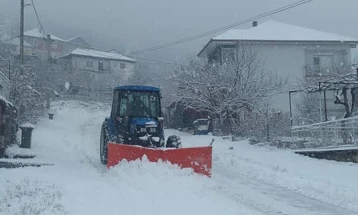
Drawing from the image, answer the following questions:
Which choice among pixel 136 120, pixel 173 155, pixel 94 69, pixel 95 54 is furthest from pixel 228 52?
pixel 95 54

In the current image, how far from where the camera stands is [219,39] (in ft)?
97.0

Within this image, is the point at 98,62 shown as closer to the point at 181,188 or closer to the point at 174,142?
the point at 174,142

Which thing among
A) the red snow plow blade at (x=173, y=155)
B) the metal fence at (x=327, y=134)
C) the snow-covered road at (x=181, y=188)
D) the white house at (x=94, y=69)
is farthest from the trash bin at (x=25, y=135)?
the white house at (x=94, y=69)

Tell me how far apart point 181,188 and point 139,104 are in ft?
15.3

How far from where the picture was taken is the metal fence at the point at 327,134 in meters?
14.5

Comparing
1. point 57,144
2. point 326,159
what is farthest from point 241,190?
point 57,144

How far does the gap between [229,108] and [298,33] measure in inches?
506

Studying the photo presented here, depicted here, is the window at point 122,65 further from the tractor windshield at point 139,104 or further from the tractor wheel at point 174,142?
the tractor wheel at point 174,142

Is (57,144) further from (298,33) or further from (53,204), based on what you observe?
(298,33)

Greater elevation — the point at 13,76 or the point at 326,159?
the point at 13,76

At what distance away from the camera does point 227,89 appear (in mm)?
23953

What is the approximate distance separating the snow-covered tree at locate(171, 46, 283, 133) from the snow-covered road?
990 centimetres

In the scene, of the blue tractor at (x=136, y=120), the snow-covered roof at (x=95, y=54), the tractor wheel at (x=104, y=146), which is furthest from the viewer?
the snow-covered roof at (x=95, y=54)

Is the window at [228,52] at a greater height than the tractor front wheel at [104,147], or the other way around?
the window at [228,52]
